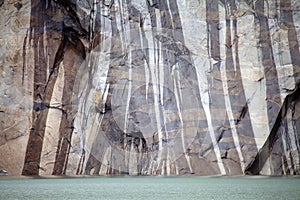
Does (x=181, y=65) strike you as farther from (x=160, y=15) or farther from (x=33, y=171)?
(x=33, y=171)

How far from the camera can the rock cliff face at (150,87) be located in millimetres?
13836

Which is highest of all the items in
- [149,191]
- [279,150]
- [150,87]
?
[150,87]

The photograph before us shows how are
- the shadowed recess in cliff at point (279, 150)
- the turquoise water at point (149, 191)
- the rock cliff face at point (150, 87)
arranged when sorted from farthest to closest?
the rock cliff face at point (150, 87) → the shadowed recess in cliff at point (279, 150) → the turquoise water at point (149, 191)

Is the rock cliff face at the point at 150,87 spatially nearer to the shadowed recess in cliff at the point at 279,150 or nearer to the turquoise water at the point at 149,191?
the shadowed recess in cliff at the point at 279,150

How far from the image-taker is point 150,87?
14609mm

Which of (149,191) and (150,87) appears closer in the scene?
(149,191)

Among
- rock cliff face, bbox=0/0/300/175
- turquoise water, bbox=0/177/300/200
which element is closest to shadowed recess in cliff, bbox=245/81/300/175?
rock cliff face, bbox=0/0/300/175

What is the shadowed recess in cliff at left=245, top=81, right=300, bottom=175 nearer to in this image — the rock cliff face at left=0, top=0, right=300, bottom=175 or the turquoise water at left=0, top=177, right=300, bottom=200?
the rock cliff face at left=0, top=0, right=300, bottom=175

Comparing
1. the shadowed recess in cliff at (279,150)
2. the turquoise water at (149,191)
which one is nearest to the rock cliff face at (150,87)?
the shadowed recess in cliff at (279,150)

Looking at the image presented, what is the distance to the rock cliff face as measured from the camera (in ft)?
45.4

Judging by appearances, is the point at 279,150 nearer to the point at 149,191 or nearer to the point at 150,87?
the point at 150,87

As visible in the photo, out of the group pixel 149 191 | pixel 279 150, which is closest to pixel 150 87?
pixel 279 150

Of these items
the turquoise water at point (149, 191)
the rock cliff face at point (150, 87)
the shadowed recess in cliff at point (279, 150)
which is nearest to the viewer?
the turquoise water at point (149, 191)

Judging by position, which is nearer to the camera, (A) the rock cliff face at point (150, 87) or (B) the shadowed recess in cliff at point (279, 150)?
(B) the shadowed recess in cliff at point (279, 150)
